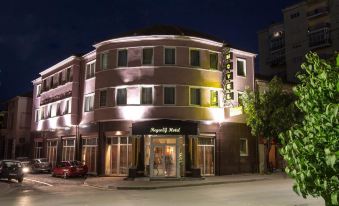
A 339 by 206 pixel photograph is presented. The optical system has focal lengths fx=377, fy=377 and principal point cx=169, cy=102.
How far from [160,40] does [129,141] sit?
29.6 ft

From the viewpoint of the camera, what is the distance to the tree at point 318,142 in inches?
221

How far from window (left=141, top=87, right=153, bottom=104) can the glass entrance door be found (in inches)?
151

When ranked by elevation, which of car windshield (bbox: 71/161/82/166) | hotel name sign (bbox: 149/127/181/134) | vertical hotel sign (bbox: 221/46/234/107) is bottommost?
car windshield (bbox: 71/161/82/166)

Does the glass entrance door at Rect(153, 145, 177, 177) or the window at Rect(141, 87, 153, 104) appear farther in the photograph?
the window at Rect(141, 87, 153, 104)

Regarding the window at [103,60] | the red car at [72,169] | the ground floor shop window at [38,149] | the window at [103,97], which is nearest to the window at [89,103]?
the window at [103,97]

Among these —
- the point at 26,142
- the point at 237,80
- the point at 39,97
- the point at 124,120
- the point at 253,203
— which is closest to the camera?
the point at 253,203

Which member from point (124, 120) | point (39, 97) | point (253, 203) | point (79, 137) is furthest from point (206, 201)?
point (39, 97)

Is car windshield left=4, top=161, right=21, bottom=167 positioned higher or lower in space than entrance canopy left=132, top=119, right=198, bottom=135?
lower

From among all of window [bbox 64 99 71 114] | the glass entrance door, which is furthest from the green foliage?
window [bbox 64 99 71 114]

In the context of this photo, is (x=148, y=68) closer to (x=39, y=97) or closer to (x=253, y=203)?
Answer: (x=253, y=203)

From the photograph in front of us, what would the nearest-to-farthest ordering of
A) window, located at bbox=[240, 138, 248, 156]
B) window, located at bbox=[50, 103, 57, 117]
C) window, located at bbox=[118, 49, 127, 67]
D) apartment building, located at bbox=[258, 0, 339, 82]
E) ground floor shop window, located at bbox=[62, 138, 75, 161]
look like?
window, located at bbox=[118, 49, 127, 67], window, located at bbox=[240, 138, 248, 156], ground floor shop window, located at bbox=[62, 138, 75, 161], window, located at bbox=[50, 103, 57, 117], apartment building, located at bbox=[258, 0, 339, 82]

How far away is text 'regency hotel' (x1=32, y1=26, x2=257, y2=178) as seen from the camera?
3058cm

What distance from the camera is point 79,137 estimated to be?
37375mm

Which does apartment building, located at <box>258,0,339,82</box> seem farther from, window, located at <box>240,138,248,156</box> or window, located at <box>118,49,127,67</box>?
window, located at <box>118,49,127,67</box>
